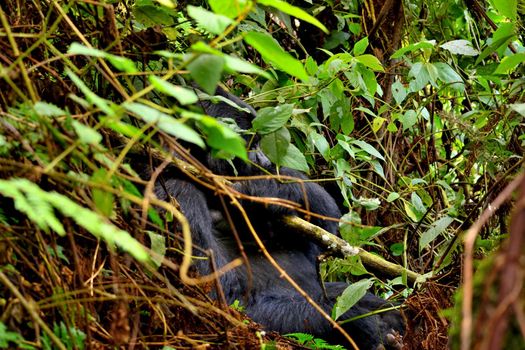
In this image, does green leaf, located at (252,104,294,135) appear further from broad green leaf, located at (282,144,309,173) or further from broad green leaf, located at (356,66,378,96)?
broad green leaf, located at (356,66,378,96)

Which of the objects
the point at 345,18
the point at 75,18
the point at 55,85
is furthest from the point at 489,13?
the point at 55,85

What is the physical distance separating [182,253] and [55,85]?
56 centimetres

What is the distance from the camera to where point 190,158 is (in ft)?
4.33

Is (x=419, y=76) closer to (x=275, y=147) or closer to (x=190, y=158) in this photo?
(x=275, y=147)

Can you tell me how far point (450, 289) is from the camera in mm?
2367

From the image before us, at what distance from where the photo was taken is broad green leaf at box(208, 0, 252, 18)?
4.21 ft

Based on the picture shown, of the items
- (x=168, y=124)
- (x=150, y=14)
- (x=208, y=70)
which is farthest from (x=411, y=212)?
(x=168, y=124)

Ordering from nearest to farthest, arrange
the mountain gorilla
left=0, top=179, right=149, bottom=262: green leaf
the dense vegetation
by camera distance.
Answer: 1. left=0, top=179, right=149, bottom=262: green leaf
2. the dense vegetation
3. the mountain gorilla

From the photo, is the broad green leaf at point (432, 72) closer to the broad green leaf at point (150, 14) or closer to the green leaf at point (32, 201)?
the broad green leaf at point (150, 14)

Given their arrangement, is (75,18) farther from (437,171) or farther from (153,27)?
(437,171)

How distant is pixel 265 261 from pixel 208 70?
2.11m

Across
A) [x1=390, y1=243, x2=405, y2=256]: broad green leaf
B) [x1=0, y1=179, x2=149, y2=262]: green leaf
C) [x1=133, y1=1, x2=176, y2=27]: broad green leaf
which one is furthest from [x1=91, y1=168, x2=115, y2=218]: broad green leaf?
[x1=390, y1=243, x2=405, y2=256]: broad green leaf

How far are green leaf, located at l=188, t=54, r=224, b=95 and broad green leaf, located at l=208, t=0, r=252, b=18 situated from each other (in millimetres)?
121

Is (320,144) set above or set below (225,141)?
below
